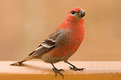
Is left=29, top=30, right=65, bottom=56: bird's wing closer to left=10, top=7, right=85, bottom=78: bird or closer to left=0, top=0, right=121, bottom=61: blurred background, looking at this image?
left=10, top=7, right=85, bottom=78: bird

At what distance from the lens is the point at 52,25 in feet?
7.61

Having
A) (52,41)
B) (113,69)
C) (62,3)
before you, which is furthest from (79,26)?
(62,3)

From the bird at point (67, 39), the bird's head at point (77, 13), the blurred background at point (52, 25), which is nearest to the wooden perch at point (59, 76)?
the bird at point (67, 39)

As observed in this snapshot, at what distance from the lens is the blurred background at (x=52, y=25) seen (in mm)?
2289

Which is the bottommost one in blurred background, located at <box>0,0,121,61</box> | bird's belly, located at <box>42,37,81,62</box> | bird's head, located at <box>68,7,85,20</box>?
bird's belly, located at <box>42,37,81,62</box>

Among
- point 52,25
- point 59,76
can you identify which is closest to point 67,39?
point 59,76

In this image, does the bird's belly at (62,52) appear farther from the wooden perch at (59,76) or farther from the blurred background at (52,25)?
the blurred background at (52,25)

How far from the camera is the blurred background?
229cm

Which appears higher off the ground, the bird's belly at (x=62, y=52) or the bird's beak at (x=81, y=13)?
the bird's beak at (x=81, y=13)

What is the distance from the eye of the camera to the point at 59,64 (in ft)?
5.86

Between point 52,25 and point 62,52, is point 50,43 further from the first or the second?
point 52,25

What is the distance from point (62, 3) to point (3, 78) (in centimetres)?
89

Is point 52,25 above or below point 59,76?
above

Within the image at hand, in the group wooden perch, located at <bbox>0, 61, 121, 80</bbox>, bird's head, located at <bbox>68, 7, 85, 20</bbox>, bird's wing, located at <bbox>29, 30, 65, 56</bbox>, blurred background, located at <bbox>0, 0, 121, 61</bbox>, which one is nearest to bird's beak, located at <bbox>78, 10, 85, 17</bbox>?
bird's head, located at <bbox>68, 7, 85, 20</bbox>
